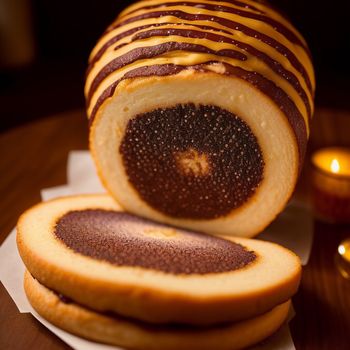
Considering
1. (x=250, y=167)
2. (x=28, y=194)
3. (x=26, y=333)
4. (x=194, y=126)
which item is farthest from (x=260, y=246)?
(x=28, y=194)

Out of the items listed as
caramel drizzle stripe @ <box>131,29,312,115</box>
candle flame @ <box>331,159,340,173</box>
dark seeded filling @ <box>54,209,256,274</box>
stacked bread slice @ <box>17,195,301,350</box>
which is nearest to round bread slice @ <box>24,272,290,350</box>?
stacked bread slice @ <box>17,195,301,350</box>

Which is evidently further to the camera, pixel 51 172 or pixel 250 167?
pixel 51 172

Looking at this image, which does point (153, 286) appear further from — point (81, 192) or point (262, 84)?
point (81, 192)

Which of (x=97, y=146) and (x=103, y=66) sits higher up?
(x=103, y=66)

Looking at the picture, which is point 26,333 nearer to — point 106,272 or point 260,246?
point 106,272

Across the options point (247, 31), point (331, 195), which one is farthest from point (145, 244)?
point (331, 195)

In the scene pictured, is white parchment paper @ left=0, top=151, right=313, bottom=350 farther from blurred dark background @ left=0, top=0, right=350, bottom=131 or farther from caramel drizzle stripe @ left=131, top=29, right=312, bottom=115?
blurred dark background @ left=0, top=0, right=350, bottom=131

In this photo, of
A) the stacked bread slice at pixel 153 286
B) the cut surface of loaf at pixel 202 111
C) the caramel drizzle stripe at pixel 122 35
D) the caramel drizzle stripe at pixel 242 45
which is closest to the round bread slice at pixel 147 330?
the stacked bread slice at pixel 153 286
